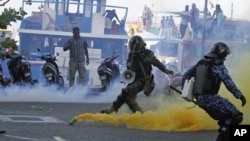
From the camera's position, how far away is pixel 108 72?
19.5 meters

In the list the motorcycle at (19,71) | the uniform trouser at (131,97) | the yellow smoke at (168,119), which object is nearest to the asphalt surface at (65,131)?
the yellow smoke at (168,119)

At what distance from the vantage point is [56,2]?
23297 millimetres

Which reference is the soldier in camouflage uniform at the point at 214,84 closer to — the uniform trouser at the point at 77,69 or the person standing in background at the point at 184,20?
the uniform trouser at the point at 77,69

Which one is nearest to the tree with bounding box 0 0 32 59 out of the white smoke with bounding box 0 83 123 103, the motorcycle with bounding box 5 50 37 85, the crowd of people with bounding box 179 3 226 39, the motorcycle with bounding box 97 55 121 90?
the white smoke with bounding box 0 83 123 103

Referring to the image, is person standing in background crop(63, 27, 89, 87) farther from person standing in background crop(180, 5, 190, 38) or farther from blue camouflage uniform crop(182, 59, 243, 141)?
blue camouflage uniform crop(182, 59, 243, 141)

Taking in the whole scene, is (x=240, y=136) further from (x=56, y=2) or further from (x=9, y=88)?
(x=56, y=2)

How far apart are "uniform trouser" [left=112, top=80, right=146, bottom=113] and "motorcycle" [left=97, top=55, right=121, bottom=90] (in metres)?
7.33

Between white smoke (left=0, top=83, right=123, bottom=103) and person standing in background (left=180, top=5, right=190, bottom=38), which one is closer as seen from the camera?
white smoke (left=0, top=83, right=123, bottom=103)

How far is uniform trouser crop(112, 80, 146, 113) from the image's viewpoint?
11.8 metres

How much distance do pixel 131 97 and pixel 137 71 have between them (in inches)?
19.0

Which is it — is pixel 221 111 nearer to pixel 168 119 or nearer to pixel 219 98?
pixel 219 98

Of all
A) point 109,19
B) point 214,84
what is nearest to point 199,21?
point 109,19

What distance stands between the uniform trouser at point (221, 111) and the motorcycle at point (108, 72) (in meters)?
9.91

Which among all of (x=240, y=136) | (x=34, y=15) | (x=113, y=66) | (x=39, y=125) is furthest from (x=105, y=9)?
(x=240, y=136)
